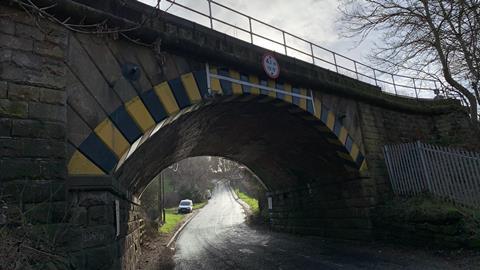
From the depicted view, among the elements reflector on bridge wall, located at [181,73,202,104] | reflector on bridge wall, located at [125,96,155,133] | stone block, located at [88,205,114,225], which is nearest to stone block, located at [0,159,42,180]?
stone block, located at [88,205,114,225]

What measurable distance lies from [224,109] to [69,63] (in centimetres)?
483

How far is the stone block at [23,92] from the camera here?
14.7ft

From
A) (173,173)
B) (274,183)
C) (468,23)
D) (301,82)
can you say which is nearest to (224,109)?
(301,82)

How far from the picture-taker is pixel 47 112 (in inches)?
183

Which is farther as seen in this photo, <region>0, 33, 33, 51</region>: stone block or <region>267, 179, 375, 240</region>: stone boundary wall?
<region>267, 179, 375, 240</region>: stone boundary wall

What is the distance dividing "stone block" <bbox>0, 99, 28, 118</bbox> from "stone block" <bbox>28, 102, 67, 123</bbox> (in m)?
0.07

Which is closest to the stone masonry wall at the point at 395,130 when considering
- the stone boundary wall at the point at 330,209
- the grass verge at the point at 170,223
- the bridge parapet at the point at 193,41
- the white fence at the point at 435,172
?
the white fence at the point at 435,172

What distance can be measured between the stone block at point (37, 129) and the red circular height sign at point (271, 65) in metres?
5.39

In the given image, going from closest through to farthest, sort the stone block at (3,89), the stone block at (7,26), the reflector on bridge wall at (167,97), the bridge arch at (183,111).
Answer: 1. the stone block at (3,89)
2. the stone block at (7,26)
3. the bridge arch at (183,111)
4. the reflector on bridge wall at (167,97)

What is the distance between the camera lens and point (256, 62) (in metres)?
8.60

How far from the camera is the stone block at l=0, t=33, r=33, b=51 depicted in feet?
15.0

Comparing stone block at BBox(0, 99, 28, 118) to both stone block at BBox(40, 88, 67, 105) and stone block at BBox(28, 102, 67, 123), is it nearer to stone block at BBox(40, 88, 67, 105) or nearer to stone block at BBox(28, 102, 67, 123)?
stone block at BBox(28, 102, 67, 123)

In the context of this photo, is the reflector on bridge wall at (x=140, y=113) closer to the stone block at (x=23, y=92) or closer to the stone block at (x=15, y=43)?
the stone block at (x=23, y=92)

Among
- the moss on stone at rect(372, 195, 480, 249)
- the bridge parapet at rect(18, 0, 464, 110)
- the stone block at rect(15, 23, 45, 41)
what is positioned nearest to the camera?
the stone block at rect(15, 23, 45, 41)
